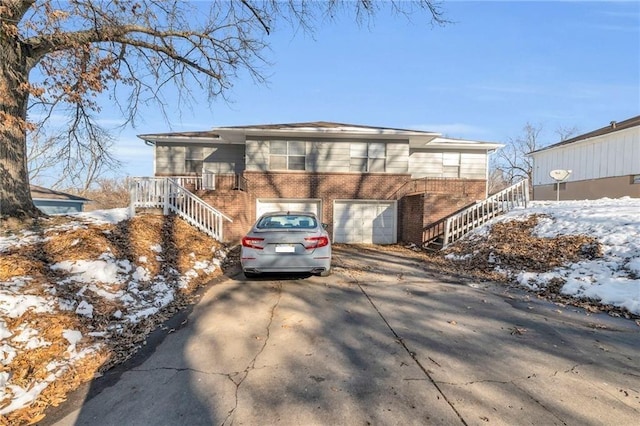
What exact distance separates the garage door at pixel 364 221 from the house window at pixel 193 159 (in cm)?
706

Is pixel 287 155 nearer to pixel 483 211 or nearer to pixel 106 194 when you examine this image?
pixel 483 211

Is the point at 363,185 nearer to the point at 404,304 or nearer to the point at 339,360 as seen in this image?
the point at 404,304

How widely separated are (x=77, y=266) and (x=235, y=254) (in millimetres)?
4378

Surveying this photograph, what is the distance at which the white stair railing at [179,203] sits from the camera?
1020 centimetres

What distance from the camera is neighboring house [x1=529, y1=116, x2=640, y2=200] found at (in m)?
18.5

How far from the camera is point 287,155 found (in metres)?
14.0

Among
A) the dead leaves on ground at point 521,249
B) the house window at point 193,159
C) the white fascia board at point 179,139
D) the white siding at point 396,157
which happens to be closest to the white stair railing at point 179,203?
the white fascia board at point 179,139

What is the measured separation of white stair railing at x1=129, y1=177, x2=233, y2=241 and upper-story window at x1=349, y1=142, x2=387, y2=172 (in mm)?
6111

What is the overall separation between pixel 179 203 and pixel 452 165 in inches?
500

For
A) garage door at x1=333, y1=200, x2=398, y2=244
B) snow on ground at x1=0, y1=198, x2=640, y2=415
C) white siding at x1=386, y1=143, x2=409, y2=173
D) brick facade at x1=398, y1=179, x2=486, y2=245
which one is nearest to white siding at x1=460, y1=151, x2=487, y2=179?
brick facade at x1=398, y1=179, x2=486, y2=245

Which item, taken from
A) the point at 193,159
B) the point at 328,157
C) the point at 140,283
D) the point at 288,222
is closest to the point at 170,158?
the point at 193,159

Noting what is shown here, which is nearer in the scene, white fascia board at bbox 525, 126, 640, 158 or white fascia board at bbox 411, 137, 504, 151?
white fascia board at bbox 411, 137, 504, 151

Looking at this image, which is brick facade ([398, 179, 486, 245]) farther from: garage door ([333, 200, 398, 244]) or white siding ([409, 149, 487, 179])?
white siding ([409, 149, 487, 179])

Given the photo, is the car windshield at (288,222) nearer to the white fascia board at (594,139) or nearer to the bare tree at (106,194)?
the white fascia board at (594,139)
